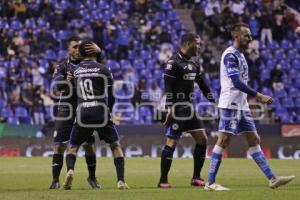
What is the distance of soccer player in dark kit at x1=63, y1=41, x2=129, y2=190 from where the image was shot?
39.8ft

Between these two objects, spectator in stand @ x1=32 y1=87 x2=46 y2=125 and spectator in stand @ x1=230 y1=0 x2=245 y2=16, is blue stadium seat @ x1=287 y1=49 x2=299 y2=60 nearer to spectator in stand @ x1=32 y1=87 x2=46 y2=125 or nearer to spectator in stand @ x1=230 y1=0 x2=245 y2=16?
spectator in stand @ x1=230 y1=0 x2=245 y2=16

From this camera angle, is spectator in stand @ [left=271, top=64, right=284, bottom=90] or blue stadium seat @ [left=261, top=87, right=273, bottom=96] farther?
spectator in stand @ [left=271, top=64, right=284, bottom=90]

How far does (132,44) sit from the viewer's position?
1254 inches

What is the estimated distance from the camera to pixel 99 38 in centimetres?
3108

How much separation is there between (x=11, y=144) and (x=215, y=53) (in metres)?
11.5

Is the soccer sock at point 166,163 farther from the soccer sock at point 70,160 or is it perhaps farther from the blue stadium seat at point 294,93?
the blue stadium seat at point 294,93

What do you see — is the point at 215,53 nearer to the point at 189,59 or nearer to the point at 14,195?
the point at 189,59

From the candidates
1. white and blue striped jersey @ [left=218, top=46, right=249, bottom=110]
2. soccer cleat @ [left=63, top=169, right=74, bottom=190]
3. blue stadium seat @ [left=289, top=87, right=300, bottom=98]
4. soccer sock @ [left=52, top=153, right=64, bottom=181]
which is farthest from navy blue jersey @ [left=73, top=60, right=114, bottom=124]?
blue stadium seat @ [left=289, top=87, right=300, bottom=98]

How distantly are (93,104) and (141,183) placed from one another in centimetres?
221

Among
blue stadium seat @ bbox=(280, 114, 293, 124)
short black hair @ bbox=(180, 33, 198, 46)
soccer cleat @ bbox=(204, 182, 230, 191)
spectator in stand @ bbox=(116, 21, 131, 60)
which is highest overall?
spectator in stand @ bbox=(116, 21, 131, 60)

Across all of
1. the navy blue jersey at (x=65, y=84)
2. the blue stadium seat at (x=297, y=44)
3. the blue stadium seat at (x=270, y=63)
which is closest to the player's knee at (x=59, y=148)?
the navy blue jersey at (x=65, y=84)

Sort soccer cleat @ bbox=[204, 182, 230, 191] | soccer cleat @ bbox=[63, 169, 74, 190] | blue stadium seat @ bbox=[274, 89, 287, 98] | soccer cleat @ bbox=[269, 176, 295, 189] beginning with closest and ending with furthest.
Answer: soccer cleat @ bbox=[269, 176, 295, 189]
soccer cleat @ bbox=[204, 182, 230, 191]
soccer cleat @ bbox=[63, 169, 74, 190]
blue stadium seat @ bbox=[274, 89, 287, 98]

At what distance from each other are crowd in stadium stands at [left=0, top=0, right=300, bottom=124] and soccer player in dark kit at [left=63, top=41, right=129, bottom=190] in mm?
13746

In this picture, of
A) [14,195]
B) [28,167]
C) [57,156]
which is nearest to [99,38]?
[28,167]
